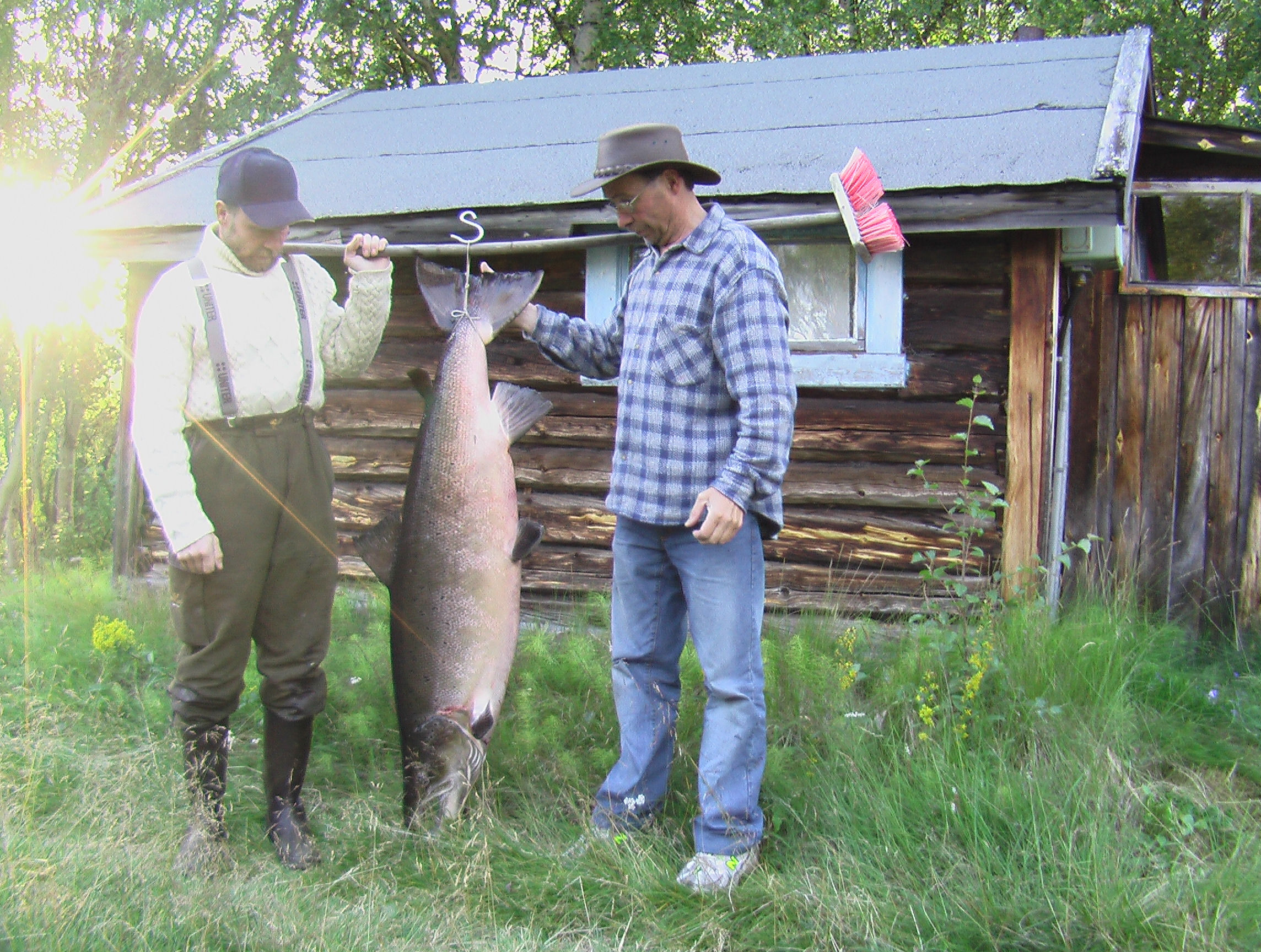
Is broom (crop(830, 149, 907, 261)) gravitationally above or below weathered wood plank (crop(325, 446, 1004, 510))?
above

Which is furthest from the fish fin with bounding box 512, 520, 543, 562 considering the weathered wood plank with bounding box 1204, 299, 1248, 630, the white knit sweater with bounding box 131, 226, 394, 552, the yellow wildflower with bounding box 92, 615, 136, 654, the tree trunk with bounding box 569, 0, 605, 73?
the tree trunk with bounding box 569, 0, 605, 73

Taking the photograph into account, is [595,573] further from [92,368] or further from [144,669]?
[92,368]

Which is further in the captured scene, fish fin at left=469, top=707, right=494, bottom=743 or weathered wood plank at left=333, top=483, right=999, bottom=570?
weathered wood plank at left=333, top=483, right=999, bottom=570

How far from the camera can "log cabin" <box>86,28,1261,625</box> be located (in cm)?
508

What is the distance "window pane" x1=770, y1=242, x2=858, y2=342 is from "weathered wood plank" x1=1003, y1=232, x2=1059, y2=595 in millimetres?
827

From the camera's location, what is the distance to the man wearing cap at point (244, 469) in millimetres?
2979

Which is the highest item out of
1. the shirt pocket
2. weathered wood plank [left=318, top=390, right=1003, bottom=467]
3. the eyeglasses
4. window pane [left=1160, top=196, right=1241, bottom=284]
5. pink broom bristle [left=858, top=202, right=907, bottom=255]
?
window pane [left=1160, top=196, right=1241, bottom=284]

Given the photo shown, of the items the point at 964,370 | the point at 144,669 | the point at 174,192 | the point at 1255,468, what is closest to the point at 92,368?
the point at 174,192

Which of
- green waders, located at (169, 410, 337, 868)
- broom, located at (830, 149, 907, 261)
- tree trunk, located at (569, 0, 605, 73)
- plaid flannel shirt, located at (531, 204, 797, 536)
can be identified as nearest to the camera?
plaid flannel shirt, located at (531, 204, 797, 536)

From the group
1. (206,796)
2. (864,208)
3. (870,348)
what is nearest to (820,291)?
(870,348)

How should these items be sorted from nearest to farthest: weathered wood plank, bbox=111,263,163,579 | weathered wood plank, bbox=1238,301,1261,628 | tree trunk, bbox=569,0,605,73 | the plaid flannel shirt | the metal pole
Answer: the plaid flannel shirt
the metal pole
weathered wood plank, bbox=1238,301,1261,628
weathered wood plank, bbox=111,263,163,579
tree trunk, bbox=569,0,605,73

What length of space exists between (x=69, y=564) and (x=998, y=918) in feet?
32.6

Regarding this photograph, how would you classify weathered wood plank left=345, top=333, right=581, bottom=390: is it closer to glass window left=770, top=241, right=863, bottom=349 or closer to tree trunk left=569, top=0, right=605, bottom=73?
glass window left=770, top=241, right=863, bottom=349

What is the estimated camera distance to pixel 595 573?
5898 mm
